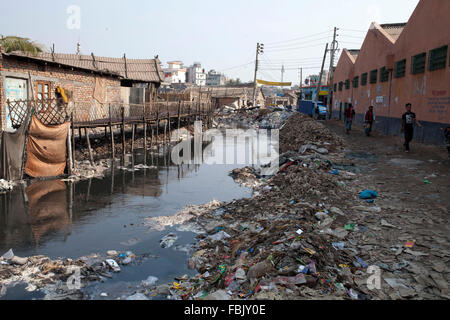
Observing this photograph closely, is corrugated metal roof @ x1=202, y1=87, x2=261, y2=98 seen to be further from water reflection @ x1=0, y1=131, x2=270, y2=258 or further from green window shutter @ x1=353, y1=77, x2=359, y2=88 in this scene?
water reflection @ x1=0, y1=131, x2=270, y2=258

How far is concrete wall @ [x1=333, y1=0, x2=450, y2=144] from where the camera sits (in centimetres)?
1276

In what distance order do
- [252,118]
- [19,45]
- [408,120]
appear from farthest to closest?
[252,118] < [19,45] < [408,120]

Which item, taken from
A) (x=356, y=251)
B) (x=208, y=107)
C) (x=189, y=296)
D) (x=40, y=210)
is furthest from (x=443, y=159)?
(x=208, y=107)

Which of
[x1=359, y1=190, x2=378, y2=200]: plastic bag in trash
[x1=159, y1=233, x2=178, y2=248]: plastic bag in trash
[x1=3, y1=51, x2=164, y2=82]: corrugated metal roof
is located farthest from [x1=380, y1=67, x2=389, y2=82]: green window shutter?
[x1=3, y1=51, x2=164, y2=82]: corrugated metal roof

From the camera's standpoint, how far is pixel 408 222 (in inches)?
260

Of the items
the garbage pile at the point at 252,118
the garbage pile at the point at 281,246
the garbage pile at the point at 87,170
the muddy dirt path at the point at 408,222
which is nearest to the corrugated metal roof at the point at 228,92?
the garbage pile at the point at 252,118

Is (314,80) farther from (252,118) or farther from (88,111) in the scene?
(88,111)

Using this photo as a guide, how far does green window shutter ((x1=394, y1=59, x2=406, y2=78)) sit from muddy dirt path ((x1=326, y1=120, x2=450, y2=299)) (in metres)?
5.60

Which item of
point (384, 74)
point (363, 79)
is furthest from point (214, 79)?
point (384, 74)

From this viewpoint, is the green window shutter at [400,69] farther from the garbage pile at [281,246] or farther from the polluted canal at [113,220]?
the polluted canal at [113,220]

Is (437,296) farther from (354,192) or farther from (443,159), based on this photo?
(443,159)

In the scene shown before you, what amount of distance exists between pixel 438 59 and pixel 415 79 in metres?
2.11

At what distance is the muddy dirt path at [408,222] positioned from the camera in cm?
468

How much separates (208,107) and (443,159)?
3004 cm
